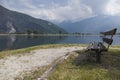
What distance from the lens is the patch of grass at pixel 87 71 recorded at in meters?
14.6

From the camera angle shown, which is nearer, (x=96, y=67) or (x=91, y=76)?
(x=91, y=76)

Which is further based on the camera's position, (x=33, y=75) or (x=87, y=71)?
(x=87, y=71)

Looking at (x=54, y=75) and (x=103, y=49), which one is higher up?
(x=103, y=49)

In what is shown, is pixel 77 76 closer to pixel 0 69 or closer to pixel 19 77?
pixel 19 77

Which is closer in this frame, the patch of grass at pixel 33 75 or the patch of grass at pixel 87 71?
the patch of grass at pixel 87 71

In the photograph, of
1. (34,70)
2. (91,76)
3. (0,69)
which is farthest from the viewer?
(0,69)

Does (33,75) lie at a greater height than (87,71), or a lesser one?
lesser

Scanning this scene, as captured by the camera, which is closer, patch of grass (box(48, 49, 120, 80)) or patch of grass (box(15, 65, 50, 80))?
patch of grass (box(48, 49, 120, 80))

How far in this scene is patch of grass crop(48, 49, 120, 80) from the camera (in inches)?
575

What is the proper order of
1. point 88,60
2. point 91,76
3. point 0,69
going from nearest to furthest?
point 91,76 → point 0,69 → point 88,60

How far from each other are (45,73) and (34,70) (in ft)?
5.73

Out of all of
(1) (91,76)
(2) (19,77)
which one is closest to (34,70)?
(2) (19,77)

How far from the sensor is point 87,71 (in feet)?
52.3

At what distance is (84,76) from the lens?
48.6 feet
